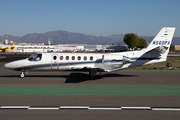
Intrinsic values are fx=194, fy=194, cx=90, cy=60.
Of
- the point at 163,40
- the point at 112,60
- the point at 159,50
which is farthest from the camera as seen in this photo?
the point at 163,40

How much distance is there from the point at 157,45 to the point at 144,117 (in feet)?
41.8

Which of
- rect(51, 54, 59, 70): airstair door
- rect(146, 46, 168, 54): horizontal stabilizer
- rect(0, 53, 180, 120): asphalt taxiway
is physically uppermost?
rect(146, 46, 168, 54): horizontal stabilizer

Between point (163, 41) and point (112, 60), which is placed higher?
point (163, 41)

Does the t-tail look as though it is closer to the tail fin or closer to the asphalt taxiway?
the tail fin

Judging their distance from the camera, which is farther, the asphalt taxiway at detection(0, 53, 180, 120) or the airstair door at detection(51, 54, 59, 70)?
the airstair door at detection(51, 54, 59, 70)

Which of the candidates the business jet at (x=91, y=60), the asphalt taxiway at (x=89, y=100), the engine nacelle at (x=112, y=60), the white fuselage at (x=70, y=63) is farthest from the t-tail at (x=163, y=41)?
the asphalt taxiway at (x=89, y=100)

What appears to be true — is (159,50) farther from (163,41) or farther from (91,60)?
(91,60)

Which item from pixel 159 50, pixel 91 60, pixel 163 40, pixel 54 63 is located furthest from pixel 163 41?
pixel 54 63

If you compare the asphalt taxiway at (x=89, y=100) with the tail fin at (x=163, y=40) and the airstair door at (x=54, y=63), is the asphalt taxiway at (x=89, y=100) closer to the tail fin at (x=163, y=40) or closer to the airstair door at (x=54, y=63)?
the airstair door at (x=54, y=63)

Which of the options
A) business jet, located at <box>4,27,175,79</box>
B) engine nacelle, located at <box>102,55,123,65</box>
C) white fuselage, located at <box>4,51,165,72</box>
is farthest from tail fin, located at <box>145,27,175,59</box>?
engine nacelle, located at <box>102,55,123,65</box>

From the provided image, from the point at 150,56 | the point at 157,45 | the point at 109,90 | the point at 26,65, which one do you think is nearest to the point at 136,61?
the point at 150,56

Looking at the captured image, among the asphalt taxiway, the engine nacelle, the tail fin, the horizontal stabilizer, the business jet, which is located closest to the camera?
the asphalt taxiway

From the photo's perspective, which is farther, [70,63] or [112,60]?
[70,63]

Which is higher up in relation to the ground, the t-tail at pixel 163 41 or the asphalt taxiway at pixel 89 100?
the t-tail at pixel 163 41
